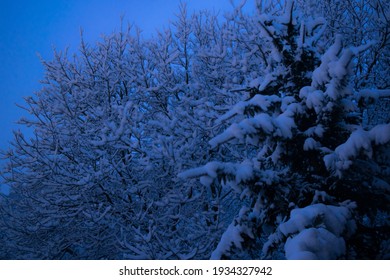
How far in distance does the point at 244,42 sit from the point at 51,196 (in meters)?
5.57

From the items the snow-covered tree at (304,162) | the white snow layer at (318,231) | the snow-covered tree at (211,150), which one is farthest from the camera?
the snow-covered tree at (211,150)

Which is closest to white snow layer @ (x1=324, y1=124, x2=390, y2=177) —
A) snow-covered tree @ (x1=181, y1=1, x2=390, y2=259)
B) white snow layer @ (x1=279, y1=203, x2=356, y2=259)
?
snow-covered tree @ (x1=181, y1=1, x2=390, y2=259)

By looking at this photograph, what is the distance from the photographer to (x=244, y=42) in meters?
6.57

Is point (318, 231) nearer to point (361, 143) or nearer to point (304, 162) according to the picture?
point (361, 143)

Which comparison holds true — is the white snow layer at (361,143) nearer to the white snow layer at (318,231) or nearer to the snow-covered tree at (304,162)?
the snow-covered tree at (304,162)

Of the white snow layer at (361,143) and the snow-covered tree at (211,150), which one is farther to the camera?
the snow-covered tree at (211,150)

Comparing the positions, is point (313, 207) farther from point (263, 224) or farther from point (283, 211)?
point (263, 224)

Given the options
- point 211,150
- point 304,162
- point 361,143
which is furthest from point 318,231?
point 211,150

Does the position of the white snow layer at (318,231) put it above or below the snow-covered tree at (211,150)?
below

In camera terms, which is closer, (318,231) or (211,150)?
(318,231)

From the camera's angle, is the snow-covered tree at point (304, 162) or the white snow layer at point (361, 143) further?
the snow-covered tree at point (304, 162)

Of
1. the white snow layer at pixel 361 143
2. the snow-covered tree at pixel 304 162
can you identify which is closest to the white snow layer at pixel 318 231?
the snow-covered tree at pixel 304 162

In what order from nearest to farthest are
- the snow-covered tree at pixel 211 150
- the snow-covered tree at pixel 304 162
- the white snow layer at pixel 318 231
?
1. the white snow layer at pixel 318 231
2. the snow-covered tree at pixel 304 162
3. the snow-covered tree at pixel 211 150
